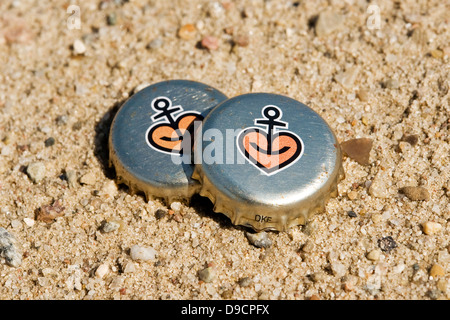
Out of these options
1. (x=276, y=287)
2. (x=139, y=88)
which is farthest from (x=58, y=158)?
(x=276, y=287)

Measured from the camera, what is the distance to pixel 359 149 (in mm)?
3438

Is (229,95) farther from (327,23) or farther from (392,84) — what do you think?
(392,84)

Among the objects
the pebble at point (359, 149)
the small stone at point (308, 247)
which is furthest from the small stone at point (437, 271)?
the pebble at point (359, 149)

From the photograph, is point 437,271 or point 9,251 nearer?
point 437,271

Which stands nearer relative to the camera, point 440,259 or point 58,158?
point 440,259

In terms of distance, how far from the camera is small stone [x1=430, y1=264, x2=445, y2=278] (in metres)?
2.87

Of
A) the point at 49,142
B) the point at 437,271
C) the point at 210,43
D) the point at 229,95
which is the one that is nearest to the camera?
the point at 437,271

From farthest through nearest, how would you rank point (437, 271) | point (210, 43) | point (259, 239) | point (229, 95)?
point (210, 43)
point (229, 95)
point (259, 239)
point (437, 271)

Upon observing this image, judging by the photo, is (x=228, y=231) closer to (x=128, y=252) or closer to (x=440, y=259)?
(x=128, y=252)

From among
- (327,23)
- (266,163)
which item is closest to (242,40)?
(327,23)

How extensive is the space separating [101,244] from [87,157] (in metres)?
0.72

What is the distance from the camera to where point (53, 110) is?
3.86 m

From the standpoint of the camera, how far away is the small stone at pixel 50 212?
3.26 m

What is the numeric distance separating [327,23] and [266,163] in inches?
64.2
